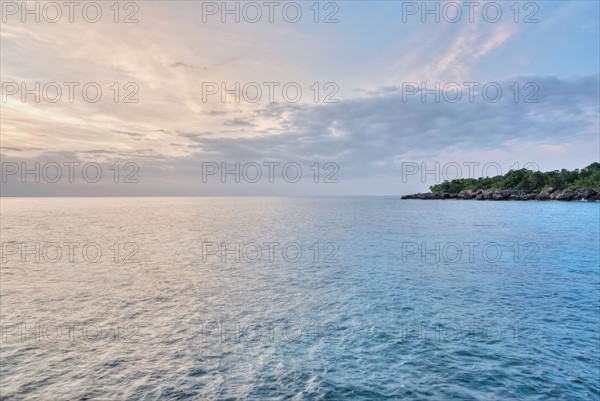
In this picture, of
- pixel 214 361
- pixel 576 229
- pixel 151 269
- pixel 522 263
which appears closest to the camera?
pixel 214 361

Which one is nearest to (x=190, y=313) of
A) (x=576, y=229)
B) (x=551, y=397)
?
(x=551, y=397)

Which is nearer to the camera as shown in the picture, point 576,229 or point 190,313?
point 190,313

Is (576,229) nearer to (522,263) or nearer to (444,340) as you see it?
(522,263)

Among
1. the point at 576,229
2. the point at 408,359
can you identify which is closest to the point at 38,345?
the point at 408,359

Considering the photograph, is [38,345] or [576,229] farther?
[576,229]

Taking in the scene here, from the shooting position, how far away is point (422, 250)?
5072 cm

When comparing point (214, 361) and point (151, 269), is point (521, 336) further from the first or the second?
point (151, 269)

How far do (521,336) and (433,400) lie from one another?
9752 millimetres

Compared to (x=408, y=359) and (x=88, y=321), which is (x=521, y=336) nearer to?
(x=408, y=359)

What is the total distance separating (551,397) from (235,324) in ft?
53.4

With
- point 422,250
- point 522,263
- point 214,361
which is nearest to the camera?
point 214,361

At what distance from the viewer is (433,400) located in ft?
42.5

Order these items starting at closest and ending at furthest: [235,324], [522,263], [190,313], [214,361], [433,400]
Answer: [433,400], [214,361], [235,324], [190,313], [522,263]

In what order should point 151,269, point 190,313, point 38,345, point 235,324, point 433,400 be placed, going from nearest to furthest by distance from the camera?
point 433,400 → point 38,345 → point 235,324 → point 190,313 → point 151,269
